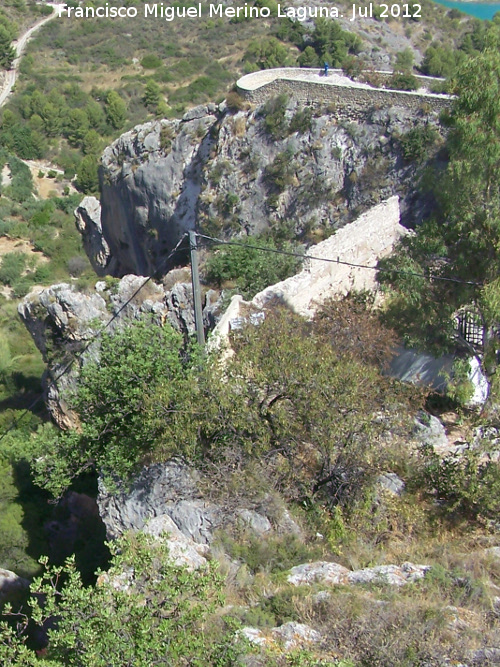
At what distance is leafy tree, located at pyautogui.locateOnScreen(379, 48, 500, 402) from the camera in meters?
9.59

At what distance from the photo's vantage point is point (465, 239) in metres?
10.5

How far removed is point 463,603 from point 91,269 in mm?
33824

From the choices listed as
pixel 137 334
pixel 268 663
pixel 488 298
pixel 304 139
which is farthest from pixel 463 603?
pixel 304 139

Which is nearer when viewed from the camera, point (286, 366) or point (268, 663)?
point (268, 663)

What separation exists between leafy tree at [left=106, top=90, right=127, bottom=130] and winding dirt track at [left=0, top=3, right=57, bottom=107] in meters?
8.99

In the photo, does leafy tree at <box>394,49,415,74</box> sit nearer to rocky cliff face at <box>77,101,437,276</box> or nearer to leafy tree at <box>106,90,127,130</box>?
rocky cliff face at <box>77,101,437,276</box>

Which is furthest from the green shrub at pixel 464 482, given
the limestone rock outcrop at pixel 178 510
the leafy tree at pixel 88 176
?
the leafy tree at pixel 88 176

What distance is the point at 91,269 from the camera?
38250 millimetres

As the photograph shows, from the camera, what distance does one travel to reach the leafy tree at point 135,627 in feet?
17.6

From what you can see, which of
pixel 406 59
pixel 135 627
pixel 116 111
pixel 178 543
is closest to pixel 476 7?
pixel 406 59

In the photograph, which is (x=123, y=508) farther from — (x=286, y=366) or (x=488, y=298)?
(x=488, y=298)

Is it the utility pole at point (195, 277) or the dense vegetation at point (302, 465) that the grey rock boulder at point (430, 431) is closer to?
the dense vegetation at point (302, 465)

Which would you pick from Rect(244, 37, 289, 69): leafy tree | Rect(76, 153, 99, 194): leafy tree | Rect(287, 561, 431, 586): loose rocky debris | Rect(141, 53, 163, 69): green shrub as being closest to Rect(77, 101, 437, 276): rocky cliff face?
Rect(287, 561, 431, 586): loose rocky debris

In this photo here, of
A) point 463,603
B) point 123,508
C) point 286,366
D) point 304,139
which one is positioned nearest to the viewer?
point 463,603
